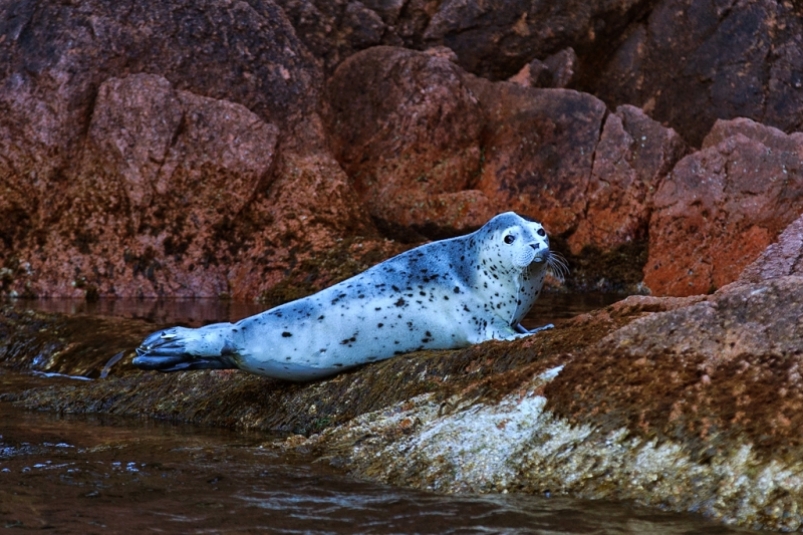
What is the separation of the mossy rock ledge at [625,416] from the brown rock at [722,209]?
725cm

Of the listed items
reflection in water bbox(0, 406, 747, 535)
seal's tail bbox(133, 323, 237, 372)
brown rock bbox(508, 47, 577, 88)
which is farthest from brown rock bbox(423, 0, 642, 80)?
reflection in water bbox(0, 406, 747, 535)

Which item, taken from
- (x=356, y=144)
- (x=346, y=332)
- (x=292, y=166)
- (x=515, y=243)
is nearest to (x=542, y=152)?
(x=356, y=144)

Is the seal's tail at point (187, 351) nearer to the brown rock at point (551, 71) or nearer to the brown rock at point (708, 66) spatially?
the brown rock at point (551, 71)

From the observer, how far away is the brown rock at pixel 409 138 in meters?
13.8

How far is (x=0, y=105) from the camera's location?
12.6m

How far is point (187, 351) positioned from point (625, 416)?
2519 mm

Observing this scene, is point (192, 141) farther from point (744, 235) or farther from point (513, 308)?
point (513, 308)

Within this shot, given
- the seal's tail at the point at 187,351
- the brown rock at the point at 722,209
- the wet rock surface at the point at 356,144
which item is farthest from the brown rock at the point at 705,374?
the brown rock at the point at 722,209

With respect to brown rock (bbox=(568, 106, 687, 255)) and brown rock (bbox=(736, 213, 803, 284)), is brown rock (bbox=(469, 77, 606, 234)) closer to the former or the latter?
brown rock (bbox=(568, 106, 687, 255))

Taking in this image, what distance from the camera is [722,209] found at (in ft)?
40.7

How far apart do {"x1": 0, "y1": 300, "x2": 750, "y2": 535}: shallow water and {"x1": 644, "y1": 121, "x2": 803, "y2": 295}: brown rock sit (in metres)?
7.75

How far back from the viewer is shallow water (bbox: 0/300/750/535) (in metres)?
3.52

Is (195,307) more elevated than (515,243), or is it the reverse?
(515,243)

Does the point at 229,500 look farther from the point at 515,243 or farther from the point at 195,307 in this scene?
the point at 195,307
